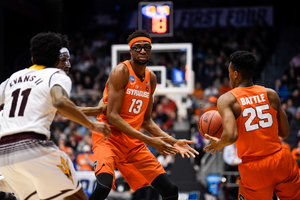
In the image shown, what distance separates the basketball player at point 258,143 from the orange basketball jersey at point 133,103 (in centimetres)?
102

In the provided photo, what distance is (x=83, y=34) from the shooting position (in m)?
21.2

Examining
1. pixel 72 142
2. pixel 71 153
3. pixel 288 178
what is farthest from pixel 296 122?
pixel 288 178

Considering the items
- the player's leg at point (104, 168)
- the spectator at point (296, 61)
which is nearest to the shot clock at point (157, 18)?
the player's leg at point (104, 168)

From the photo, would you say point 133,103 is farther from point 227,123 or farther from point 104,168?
point 227,123

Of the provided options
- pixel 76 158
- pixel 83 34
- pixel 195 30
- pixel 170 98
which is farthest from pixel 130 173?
pixel 83 34

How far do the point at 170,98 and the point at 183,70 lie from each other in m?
2.32

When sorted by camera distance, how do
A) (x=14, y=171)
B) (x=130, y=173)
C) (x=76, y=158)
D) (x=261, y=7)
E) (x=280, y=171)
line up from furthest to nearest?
1. (x=261, y=7)
2. (x=76, y=158)
3. (x=130, y=173)
4. (x=280, y=171)
5. (x=14, y=171)

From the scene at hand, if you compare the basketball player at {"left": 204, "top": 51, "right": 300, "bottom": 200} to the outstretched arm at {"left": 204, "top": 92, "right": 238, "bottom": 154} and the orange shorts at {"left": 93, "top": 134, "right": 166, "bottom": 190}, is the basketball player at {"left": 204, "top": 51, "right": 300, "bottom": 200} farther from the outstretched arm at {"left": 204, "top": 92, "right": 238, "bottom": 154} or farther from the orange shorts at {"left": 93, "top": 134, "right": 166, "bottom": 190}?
the orange shorts at {"left": 93, "top": 134, "right": 166, "bottom": 190}

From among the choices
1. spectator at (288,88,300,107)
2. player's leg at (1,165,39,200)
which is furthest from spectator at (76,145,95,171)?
player's leg at (1,165,39,200)

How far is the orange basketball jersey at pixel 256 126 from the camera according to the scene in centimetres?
401

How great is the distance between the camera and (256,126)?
4.02 meters

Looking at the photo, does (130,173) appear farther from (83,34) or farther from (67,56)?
(83,34)

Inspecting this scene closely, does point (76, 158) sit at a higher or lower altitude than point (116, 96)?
lower

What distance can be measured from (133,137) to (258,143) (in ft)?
4.59
